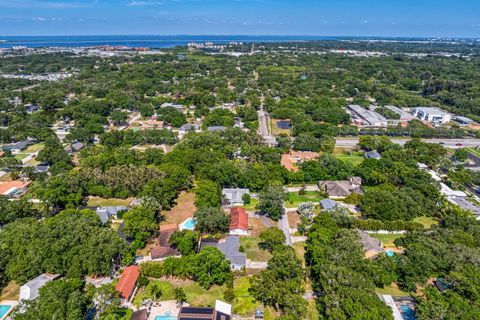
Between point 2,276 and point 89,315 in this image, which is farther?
point 2,276

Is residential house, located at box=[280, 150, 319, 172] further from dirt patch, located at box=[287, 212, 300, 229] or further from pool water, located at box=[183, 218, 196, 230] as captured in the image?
pool water, located at box=[183, 218, 196, 230]

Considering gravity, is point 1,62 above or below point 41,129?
above

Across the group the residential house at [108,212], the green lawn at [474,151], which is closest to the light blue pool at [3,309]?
the residential house at [108,212]

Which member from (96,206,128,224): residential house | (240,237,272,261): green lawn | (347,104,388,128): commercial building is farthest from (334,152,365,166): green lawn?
(96,206,128,224): residential house

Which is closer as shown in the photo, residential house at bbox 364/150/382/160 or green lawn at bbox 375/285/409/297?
green lawn at bbox 375/285/409/297

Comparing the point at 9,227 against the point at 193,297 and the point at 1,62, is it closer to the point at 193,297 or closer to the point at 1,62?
the point at 193,297

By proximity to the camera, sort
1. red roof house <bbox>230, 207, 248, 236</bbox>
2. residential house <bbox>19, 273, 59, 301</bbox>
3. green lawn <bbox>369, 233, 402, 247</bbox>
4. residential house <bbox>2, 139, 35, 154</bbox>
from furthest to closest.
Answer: residential house <bbox>2, 139, 35, 154</bbox> → red roof house <bbox>230, 207, 248, 236</bbox> → green lawn <bbox>369, 233, 402, 247</bbox> → residential house <bbox>19, 273, 59, 301</bbox>

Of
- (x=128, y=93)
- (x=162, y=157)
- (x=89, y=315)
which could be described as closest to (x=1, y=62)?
(x=128, y=93)
